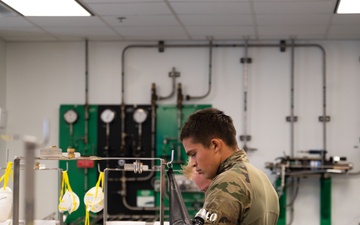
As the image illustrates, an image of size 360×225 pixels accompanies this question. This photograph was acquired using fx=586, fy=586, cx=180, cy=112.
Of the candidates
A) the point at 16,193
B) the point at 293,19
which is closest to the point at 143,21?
the point at 293,19

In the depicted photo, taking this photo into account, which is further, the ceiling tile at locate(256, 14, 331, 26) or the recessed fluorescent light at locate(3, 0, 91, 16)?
the ceiling tile at locate(256, 14, 331, 26)

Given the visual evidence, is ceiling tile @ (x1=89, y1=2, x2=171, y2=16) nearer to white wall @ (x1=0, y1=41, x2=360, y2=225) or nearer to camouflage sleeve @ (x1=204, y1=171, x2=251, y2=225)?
white wall @ (x1=0, y1=41, x2=360, y2=225)

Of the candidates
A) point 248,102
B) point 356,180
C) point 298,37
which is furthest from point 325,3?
point 356,180

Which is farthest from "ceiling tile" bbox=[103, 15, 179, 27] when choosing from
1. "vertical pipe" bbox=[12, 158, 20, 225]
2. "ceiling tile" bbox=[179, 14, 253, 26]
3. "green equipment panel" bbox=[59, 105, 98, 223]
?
"vertical pipe" bbox=[12, 158, 20, 225]

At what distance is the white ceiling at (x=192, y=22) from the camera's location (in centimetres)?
534

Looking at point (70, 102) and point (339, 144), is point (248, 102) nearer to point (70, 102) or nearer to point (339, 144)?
point (339, 144)

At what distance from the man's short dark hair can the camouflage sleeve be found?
18 cm

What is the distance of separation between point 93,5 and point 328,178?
11.2ft

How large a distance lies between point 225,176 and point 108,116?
17.2 feet

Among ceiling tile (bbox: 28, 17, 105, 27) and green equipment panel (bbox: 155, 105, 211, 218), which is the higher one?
ceiling tile (bbox: 28, 17, 105, 27)

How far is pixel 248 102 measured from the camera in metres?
7.12

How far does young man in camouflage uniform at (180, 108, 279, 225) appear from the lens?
79.2 inches

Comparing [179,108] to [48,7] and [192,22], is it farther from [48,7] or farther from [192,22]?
[48,7]

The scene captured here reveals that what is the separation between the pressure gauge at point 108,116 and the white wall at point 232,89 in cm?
15
